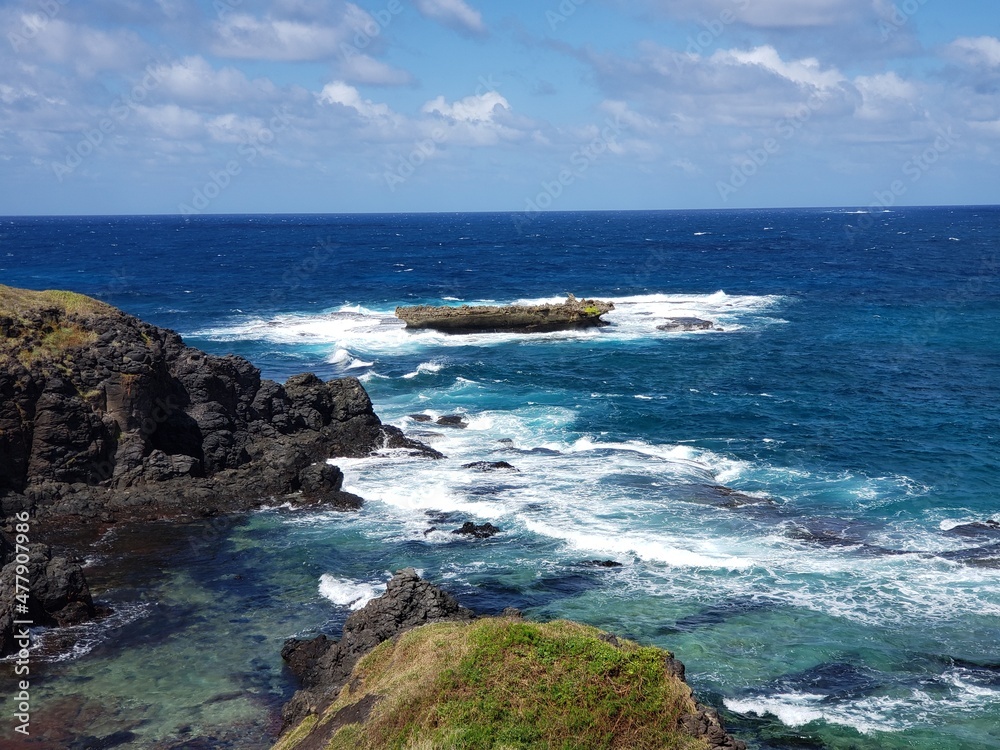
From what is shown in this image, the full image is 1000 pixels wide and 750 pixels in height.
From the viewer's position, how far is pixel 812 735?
24.2 m

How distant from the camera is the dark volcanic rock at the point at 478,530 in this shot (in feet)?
124

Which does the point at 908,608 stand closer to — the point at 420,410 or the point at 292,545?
the point at 292,545

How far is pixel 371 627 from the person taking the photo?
27.1 meters

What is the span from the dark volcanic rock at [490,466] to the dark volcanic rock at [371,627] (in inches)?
695

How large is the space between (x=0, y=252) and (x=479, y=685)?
648 ft

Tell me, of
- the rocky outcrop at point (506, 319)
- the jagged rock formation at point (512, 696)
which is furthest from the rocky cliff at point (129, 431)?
the rocky outcrop at point (506, 319)

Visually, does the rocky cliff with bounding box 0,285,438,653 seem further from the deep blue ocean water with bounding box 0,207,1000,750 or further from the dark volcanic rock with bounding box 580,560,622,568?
the dark volcanic rock with bounding box 580,560,622,568

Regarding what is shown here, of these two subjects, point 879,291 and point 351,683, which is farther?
point 879,291

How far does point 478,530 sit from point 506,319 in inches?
1908

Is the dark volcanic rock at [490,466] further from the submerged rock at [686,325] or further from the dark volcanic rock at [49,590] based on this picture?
the submerged rock at [686,325]

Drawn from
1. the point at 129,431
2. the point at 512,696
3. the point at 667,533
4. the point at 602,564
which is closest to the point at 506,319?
the point at 129,431

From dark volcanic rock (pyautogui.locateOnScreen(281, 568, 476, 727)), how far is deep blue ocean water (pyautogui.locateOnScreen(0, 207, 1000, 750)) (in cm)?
111

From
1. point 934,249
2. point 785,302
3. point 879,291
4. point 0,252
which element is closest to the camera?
point 785,302

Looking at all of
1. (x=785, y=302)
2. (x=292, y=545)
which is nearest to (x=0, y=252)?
(x=785, y=302)
